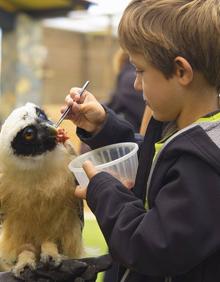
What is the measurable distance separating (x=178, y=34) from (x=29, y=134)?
38cm

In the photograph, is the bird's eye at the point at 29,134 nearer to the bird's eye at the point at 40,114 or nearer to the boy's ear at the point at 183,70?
the bird's eye at the point at 40,114

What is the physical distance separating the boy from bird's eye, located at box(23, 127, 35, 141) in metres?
0.20

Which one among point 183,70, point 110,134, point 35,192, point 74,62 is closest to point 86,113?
point 110,134

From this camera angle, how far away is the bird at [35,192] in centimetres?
104

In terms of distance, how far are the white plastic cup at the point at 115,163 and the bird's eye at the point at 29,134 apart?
3.9 inches

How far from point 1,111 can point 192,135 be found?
3750 millimetres

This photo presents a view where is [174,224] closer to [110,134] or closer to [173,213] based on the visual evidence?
[173,213]

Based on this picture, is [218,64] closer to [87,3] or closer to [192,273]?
[192,273]

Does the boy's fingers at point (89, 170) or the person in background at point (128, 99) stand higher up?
the boy's fingers at point (89, 170)

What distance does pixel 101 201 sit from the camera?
0.83 m

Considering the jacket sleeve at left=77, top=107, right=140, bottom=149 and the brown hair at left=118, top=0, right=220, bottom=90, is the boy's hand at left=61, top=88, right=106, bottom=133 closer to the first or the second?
the jacket sleeve at left=77, top=107, right=140, bottom=149

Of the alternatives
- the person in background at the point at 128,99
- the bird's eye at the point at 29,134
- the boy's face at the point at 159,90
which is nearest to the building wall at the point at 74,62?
the person in background at the point at 128,99

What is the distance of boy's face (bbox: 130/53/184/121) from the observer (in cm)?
86

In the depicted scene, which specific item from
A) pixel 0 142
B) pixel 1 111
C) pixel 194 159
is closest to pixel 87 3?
pixel 1 111
